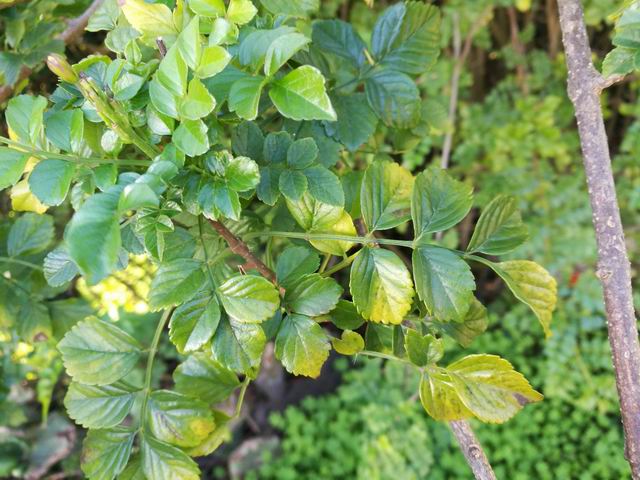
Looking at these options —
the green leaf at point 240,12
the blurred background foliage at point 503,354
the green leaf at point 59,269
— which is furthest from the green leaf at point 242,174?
the blurred background foliage at point 503,354

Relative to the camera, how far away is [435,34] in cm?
67

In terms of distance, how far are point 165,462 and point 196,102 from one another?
37 cm

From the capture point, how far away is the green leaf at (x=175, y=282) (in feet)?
1.57

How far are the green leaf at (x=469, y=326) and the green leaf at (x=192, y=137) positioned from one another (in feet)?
1.02

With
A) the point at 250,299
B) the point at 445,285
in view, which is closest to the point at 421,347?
the point at 445,285

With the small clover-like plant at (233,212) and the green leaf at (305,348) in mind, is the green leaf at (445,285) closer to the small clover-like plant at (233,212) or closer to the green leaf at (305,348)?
the small clover-like plant at (233,212)

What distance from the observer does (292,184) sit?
1.65 feet

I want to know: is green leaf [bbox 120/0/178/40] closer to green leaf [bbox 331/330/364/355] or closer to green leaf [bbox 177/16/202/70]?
green leaf [bbox 177/16/202/70]

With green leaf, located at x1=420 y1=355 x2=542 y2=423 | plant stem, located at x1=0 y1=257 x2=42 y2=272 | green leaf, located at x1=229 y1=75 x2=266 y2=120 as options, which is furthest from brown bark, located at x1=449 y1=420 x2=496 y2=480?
plant stem, located at x1=0 y1=257 x2=42 y2=272

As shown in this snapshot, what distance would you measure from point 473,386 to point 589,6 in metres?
1.42

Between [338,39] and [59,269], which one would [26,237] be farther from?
[338,39]

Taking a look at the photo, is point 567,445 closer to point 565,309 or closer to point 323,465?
point 565,309

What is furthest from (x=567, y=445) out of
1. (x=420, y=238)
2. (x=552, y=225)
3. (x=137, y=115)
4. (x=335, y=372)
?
(x=137, y=115)

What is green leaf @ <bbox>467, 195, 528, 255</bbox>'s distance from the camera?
21.9 inches
